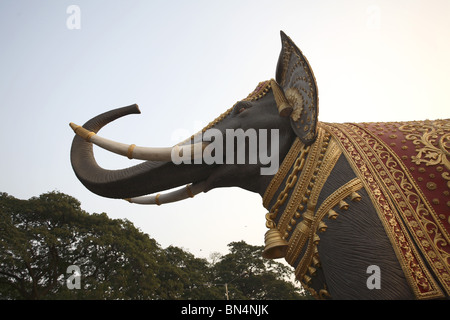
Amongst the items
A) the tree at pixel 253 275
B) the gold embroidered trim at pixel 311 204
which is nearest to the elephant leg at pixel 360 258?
the gold embroidered trim at pixel 311 204

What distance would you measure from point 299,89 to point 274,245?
118cm

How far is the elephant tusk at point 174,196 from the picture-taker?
308cm

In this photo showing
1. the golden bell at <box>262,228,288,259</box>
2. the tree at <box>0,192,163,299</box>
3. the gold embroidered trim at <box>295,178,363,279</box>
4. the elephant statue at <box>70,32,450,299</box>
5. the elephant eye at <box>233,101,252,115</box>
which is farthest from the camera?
the tree at <box>0,192,163,299</box>

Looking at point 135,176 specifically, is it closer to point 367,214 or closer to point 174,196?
point 174,196

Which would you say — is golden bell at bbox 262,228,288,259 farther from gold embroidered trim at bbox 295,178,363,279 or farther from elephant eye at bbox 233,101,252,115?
elephant eye at bbox 233,101,252,115

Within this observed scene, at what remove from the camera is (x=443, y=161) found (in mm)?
2260

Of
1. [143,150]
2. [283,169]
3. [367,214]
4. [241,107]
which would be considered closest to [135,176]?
[143,150]

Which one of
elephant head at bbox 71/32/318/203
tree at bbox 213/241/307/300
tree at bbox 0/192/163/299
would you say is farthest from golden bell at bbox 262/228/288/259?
tree at bbox 213/241/307/300

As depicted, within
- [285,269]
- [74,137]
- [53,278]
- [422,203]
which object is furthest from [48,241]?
[285,269]

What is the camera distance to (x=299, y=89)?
2.75 meters

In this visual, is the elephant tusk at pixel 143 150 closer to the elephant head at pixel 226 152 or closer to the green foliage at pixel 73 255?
the elephant head at pixel 226 152

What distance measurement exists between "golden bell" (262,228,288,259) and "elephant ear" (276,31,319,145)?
0.69 metres

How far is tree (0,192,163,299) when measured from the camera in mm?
13922
